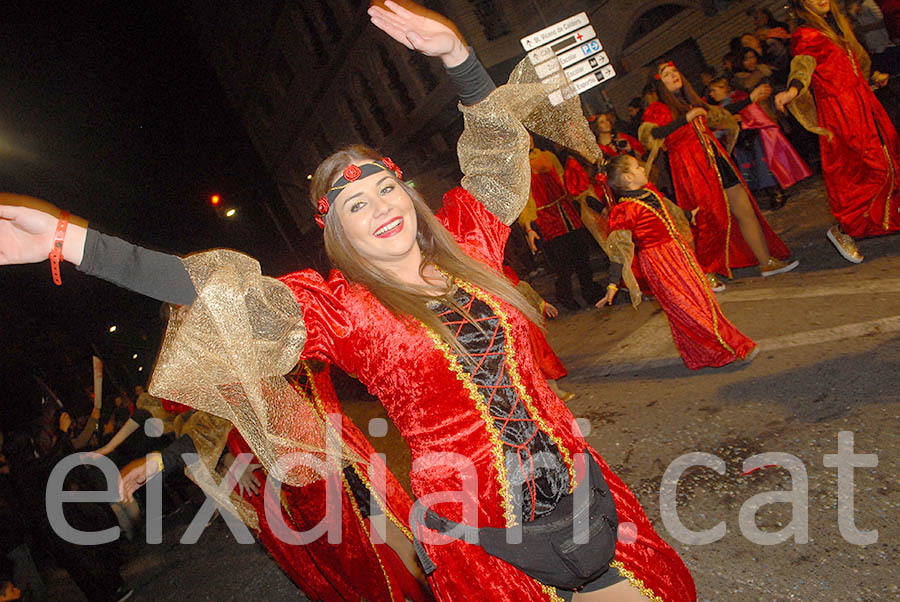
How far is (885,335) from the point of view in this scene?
3.48 meters

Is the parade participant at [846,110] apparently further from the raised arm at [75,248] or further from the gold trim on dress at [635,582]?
the raised arm at [75,248]

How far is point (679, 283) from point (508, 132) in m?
2.74

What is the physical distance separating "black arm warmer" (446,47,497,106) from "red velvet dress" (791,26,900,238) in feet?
13.4

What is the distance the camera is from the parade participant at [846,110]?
14.6ft

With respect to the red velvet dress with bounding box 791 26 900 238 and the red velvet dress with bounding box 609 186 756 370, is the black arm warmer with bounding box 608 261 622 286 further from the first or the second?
the red velvet dress with bounding box 791 26 900 238

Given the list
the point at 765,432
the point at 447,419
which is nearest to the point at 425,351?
the point at 447,419

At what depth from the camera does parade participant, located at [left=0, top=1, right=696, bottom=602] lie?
140cm

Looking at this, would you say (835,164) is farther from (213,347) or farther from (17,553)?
(17,553)

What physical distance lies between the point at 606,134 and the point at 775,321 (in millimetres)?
2915

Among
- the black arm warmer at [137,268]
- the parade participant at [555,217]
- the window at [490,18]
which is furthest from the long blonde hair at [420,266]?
the window at [490,18]

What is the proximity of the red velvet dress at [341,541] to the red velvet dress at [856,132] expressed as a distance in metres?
4.52

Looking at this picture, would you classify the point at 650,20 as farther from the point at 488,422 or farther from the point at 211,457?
the point at 488,422

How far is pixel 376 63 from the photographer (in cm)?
1898

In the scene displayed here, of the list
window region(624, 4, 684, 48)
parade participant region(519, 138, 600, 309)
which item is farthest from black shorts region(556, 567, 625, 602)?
window region(624, 4, 684, 48)
